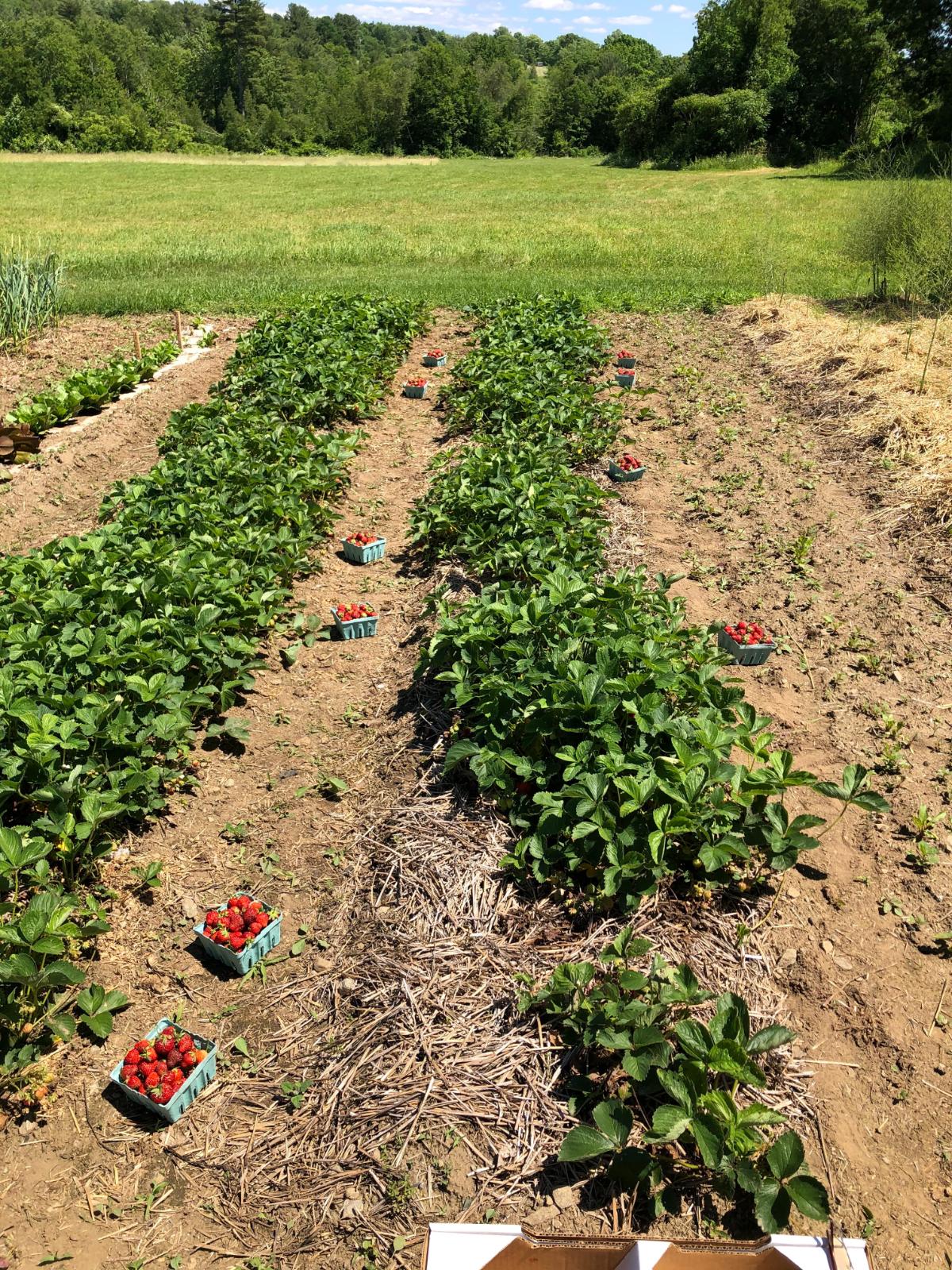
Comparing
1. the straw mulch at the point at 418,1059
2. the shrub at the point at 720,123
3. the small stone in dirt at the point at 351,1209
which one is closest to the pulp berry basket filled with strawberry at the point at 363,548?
the straw mulch at the point at 418,1059

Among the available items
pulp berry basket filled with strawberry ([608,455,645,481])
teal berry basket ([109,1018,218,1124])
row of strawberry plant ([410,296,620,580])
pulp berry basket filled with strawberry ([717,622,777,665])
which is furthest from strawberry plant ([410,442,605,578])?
teal berry basket ([109,1018,218,1124])

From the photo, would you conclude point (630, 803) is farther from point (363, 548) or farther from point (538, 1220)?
point (363, 548)

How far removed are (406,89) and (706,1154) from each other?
87134 millimetres

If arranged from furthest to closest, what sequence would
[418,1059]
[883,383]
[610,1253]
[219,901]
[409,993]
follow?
1. [883,383]
2. [219,901]
3. [409,993]
4. [418,1059]
5. [610,1253]

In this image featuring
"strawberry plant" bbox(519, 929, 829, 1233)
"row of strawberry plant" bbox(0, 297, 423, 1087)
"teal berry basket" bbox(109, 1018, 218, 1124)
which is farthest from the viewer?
"row of strawberry plant" bbox(0, 297, 423, 1087)

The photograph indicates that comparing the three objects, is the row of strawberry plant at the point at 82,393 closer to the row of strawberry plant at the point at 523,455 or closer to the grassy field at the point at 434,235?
the grassy field at the point at 434,235

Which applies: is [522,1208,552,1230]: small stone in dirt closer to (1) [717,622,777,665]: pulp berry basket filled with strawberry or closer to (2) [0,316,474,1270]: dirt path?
(2) [0,316,474,1270]: dirt path

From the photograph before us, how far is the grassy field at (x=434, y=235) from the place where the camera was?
52.9ft

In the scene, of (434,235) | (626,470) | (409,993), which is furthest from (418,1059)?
(434,235)

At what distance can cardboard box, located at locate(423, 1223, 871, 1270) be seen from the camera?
1.64 meters

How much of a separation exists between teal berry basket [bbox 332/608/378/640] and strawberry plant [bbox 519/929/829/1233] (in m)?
3.26

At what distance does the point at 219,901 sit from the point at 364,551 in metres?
3.66

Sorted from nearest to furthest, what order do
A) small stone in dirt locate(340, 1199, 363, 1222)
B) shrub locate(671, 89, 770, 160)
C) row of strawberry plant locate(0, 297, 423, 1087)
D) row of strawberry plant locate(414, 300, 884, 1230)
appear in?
row of strawberry plant locate(414, 300, 884, 1230), small stone in dirt locate(340, 1199, 363, 1222), row of strawberry plant locate(0, 297, 423, 1087), shrub locate(671, 89, 770, 160)

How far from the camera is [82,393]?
980 centimetres
